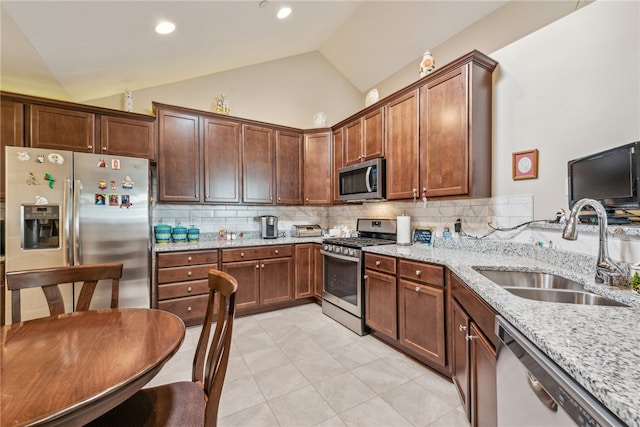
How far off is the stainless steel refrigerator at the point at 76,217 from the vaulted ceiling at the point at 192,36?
85cm

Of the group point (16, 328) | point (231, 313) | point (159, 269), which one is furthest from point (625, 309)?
point (159, 269)

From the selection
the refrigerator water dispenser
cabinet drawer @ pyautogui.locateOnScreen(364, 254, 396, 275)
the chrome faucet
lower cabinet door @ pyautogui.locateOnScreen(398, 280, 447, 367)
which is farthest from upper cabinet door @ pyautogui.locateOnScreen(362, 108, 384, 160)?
the refrigerator water dispenser

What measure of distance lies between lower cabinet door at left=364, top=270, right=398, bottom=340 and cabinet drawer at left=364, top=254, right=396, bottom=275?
49mm

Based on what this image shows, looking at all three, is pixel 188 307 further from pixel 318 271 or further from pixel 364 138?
pixel 364 138

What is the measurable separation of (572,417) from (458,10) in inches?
129

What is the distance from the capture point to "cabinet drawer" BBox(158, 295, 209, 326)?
2.82m

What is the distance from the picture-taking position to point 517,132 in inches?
86.4

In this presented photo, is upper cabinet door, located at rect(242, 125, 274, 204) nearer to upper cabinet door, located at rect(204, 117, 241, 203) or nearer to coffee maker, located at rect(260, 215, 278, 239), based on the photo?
upper cabinet door, located at rect(204, 117, 241, 203)

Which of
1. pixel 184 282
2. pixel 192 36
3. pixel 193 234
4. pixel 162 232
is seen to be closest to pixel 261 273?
pixel 184 282

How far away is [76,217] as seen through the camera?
92.2 inches

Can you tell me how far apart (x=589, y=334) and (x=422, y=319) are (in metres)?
1.43

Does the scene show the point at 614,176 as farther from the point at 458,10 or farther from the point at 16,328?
the point at 16,328

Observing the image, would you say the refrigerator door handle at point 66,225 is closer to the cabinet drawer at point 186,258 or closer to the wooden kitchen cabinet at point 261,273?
the cabinet drawer at point 186,258

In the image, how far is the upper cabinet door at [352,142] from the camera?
11.0 feet
